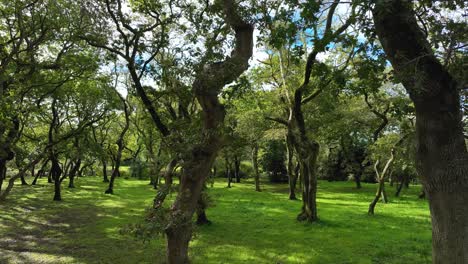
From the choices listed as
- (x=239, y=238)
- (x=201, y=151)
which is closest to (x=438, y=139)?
(x=201, y=151)

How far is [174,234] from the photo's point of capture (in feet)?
20.6

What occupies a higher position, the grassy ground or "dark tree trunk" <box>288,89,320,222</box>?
"dark tree trunk" <box>288,89,320,222</box>

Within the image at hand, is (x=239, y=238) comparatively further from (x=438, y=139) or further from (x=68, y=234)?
(x=438, y=139)

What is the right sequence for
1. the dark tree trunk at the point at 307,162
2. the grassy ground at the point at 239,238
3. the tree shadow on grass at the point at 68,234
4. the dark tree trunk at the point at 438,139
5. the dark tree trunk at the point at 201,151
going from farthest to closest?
the dark tree trunk at the point at 307,162 → the tree shadow on grass at the point at 68,234 → the grassy ground at the point at 239,238 → the dark tree trunk at the point at 201,151 → the dark tree trunk at the point at 438,139

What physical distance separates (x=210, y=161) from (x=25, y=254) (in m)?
7.85

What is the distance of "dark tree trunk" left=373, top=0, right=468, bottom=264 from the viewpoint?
4930 millimetres

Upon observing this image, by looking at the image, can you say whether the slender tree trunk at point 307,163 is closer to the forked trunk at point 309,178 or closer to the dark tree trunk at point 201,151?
the forked trunk at point 309,178

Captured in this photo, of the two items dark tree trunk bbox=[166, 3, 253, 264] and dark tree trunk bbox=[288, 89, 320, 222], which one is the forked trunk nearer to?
dark tree trunk bbox=[288, 89, 320, 222]

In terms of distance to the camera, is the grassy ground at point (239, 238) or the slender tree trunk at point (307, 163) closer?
the grassy ground at point (239, 238)

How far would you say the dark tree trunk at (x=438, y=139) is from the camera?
194 inches

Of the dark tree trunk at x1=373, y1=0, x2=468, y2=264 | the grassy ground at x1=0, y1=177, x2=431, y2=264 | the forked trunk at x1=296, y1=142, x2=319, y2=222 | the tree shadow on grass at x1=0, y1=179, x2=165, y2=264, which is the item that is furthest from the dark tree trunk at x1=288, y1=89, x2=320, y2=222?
the dark tree trunk at x1=373, y1=0, x2=468, y2=264

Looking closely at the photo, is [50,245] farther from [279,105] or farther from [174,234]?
[279,105]

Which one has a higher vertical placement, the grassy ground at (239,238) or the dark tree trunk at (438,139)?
the dark tree trunk at (438,139)


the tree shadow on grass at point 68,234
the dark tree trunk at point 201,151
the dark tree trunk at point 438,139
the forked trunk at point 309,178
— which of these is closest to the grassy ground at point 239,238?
the tree shadow on grass at point 68,234
